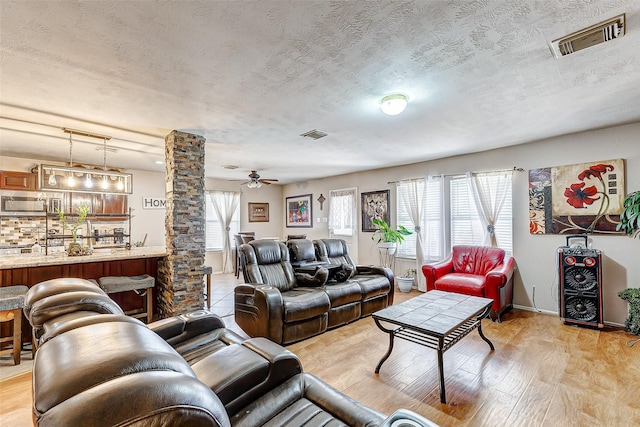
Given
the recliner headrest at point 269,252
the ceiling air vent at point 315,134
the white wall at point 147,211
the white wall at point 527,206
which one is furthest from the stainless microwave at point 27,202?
the white wall at point 527,206

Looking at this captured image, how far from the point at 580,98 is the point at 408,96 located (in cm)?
168

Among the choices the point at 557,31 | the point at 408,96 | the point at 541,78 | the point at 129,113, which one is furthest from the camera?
the point at 129,113

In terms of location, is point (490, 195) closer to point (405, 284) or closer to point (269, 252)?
point (405, 284)

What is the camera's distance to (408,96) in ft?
8.77

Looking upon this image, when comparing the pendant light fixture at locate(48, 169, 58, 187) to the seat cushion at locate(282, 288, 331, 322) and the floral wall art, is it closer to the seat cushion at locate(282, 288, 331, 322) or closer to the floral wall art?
the seat cushion at locate(282, 288, 331, 322)

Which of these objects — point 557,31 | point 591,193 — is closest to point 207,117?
point 557,31

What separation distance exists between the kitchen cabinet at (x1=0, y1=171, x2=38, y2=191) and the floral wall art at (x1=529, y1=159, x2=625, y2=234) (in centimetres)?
804

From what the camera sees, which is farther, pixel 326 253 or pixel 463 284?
pixel 326 253

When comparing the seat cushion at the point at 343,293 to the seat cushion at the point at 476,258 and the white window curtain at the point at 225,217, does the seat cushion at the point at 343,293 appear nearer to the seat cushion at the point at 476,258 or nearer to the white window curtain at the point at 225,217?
the seat cushion at the point at 476,258

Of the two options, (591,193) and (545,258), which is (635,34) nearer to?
(591,193)

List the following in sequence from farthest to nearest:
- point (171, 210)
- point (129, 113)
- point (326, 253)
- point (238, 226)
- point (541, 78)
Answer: point (238, 226)
point (326, 253)
point (171, 210)
point (129, 113)
point (541, 78)

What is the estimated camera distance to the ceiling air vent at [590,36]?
1720 millimetres

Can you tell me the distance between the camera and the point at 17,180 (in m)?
4.77

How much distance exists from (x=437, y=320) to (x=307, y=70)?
231cm
